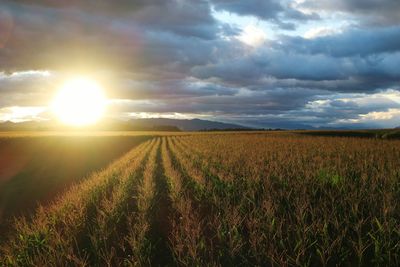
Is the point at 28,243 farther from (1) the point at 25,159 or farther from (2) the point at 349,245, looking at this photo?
(1) the point at 25,159

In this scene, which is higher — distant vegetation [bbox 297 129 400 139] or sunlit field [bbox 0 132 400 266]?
distant vegetation [bbox 297 129 400 139]

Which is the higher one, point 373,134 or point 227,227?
point 373,134

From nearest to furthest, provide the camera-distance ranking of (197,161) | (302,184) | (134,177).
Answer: (302,184), (134,177), (197,161)

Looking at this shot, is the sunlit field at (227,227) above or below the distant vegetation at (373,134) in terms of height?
below

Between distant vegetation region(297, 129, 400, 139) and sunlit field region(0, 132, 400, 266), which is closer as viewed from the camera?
sunlit field region(0, 132, 400, 266)

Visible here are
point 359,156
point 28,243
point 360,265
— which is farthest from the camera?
point 359,156

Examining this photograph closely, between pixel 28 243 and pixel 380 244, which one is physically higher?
pixel 380 244

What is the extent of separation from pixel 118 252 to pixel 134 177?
34.8 ft

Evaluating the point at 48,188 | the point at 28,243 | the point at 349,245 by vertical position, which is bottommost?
the point at 48,188

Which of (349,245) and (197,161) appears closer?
(349,245)

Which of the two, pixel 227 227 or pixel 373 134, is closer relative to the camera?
pixel 227 227

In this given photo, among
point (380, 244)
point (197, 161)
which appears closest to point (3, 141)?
point (197, 161)

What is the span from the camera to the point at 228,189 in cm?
1262

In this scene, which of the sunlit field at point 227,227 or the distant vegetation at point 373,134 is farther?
the distant vegetation at point 373,134
